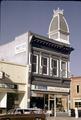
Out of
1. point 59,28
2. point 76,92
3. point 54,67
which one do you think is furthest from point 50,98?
point 76,92

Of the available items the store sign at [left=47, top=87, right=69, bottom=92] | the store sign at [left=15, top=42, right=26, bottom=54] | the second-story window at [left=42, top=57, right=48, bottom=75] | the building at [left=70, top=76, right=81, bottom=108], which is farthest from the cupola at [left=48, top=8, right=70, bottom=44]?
the building at [left=70, top=76, right=81, bottom=108]

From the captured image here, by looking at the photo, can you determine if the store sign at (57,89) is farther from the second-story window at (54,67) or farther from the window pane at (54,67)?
the window pane at (54,67)

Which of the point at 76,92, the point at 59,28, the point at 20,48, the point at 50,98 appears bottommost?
the point at 76,92

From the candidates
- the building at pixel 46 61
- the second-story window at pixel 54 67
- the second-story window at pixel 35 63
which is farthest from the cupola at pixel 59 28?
the second-story window at pixel 35 63

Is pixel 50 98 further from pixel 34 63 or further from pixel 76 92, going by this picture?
pixel 76 92

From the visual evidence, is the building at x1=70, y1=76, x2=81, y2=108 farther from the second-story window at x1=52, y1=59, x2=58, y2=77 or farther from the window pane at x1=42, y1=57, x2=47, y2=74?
the window pane at x1=42, y1=57, x2=47, y2=74

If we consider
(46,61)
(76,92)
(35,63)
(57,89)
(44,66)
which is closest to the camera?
(35,63)

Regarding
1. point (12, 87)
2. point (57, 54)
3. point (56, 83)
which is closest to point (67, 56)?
point (57, 54)

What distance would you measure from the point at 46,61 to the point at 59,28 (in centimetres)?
582

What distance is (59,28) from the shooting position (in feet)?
115

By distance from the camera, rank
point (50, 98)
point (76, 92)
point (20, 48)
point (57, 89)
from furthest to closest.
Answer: point (76, 92), point (57, 89), point (50, 98), point (20, 48)

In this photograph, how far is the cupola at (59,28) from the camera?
3527 cm

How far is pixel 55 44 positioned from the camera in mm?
33562

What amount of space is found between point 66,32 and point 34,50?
291 inches
